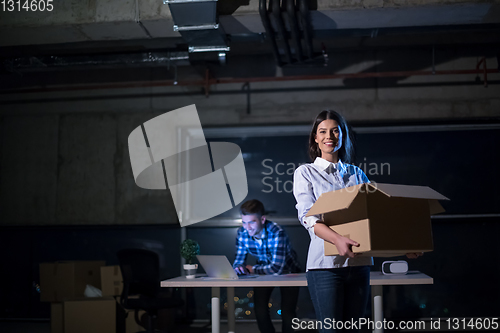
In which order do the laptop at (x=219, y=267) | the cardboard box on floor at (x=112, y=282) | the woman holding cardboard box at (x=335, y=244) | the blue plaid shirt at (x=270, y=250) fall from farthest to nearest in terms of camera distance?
the cardboard box on floor at (x=112, y=282) → the blue plaid shirt at (x=270, y=250) → the laptop at (x=219, y=267) → the woman holding cardboard box at (x=335, y=244)

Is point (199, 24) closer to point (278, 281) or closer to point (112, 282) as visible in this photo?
point (278, 281)

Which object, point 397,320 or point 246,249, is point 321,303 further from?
point 397,320

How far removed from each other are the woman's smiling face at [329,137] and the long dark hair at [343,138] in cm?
2

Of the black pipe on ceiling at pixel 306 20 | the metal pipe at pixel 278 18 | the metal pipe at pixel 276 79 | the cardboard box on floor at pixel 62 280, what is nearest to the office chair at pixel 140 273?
the cardboard box on floor at pixel 62 280

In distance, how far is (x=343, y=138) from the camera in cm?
173

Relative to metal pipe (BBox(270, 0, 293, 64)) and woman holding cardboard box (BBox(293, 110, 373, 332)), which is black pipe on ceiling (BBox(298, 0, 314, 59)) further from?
woman holding cardboard box (BBox(293, 110, 373, 332))

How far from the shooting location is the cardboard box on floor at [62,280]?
4500mm

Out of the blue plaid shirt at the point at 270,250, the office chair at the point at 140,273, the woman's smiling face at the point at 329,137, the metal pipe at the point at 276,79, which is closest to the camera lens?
the woman's smiling face at the point at 329,137

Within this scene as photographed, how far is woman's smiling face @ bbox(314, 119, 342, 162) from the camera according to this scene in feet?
5.45

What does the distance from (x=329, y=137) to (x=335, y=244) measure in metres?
0.42

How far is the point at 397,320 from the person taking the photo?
4.71m

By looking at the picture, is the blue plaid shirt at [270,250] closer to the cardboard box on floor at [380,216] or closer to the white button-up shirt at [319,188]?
the white button-up shirt at [319,188]

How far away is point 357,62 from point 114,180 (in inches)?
124

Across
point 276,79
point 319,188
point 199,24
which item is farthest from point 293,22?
point 319,188
